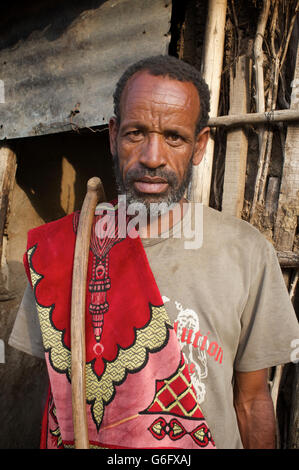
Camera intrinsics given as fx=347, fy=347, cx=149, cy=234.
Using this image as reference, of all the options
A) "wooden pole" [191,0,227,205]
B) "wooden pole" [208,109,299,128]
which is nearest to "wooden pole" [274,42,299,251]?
"wooden pole" [208,109,299,128]

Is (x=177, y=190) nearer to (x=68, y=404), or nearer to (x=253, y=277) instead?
(x=253, y=277)

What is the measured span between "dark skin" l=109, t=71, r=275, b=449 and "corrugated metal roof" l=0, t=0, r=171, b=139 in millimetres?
897

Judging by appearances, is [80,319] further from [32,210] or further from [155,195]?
[32,210]

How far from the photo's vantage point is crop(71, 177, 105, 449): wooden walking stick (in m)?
1.15

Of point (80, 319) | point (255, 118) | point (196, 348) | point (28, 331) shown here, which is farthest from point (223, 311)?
point (255, 118)

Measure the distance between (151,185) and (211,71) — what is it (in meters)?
1.11

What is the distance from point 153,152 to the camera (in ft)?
4.34

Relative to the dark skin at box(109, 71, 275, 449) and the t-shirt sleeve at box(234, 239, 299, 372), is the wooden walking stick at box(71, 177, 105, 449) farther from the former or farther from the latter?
the t-shirt sleeve at box(234, 239, 299, 372)

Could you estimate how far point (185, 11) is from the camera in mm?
2418

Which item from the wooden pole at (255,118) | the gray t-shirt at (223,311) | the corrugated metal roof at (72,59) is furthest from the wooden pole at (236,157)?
the gray t-shirt at (223,311)

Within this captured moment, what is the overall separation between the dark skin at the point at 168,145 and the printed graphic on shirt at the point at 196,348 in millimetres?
201

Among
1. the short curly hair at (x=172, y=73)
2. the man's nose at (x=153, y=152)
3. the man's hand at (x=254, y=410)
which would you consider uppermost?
the short curly hair at (x=172, y=73)

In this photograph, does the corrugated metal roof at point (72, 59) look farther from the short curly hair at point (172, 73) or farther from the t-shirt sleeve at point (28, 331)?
the t-shirt sleeve at point (28, 331)

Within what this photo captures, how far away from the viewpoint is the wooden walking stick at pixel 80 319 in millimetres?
1148
